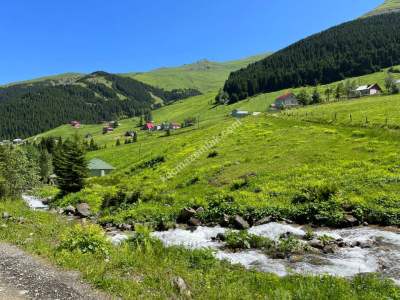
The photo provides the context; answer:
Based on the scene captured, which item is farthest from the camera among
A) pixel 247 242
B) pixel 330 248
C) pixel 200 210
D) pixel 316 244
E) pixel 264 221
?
pixel 200 210

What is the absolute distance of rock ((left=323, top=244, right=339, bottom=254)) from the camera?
2236 cm

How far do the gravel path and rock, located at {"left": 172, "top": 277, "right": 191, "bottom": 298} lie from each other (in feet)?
9.42

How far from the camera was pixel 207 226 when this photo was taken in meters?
31.2

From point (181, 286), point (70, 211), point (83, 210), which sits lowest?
point (70, 211)

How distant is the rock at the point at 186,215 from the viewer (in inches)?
1319

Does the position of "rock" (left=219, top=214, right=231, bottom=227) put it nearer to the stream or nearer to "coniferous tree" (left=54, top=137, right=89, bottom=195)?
the stream

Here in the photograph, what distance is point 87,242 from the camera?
21469 mm

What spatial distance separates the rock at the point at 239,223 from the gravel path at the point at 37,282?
14350 millimetres

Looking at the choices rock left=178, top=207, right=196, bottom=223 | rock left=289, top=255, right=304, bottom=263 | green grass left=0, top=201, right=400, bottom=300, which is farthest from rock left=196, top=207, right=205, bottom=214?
rock left=289, top=255, right=304, bottom=263

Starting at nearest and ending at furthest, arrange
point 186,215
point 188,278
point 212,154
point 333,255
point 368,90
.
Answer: point 188,278
point 333,255
point 186,215
point 212,154
point 368,90

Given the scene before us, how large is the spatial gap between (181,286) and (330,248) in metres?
10.4

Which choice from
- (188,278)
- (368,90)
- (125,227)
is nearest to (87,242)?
(188,278)

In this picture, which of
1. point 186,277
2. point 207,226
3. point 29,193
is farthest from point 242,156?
point 29,193

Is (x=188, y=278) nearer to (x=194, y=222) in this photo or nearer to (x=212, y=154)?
(x=194, y=222)
